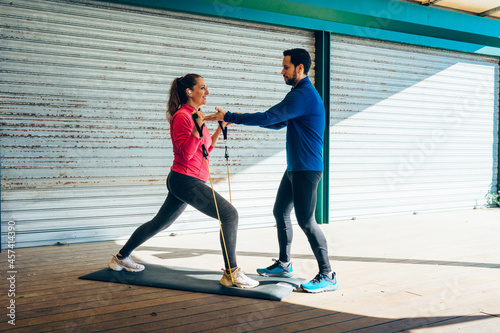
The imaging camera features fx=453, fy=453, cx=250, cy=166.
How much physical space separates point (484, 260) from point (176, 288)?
3.41 m

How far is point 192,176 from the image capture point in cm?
372

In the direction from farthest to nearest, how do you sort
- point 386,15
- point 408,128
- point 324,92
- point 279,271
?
point 408,128, point 324,92, point 386,15, point 279,271

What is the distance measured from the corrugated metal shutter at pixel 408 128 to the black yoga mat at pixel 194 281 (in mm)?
4135

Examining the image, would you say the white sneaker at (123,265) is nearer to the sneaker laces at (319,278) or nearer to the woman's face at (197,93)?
the woman's face at (197,93)

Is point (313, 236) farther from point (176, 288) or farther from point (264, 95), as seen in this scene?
point (264, 95)

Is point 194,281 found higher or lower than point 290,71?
lower

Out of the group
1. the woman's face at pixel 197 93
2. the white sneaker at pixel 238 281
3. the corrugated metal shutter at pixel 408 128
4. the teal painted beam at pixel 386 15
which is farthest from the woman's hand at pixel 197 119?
the corrugated metal shutter at pixel 408 128

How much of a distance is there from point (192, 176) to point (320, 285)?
139 cm

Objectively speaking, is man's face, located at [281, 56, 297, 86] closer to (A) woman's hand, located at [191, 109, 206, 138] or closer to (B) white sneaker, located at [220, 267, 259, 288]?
(A) woman's hand, located at [191, 109, 206, 138]

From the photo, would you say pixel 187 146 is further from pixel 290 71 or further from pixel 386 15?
pixel 386 15

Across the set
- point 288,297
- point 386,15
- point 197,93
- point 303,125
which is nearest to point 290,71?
point 303,125

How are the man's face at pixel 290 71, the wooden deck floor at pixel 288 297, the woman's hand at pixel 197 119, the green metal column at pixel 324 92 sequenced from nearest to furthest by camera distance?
1. the wooden deck floor at pixel 288 297
2. the woman's hand at pixel 197 119
3. the man's face at pixel 290 71
4. the green metal column at pixel 324 92

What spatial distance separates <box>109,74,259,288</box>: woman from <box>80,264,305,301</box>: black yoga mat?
0.39 ft

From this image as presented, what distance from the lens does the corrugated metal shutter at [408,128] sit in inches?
318
